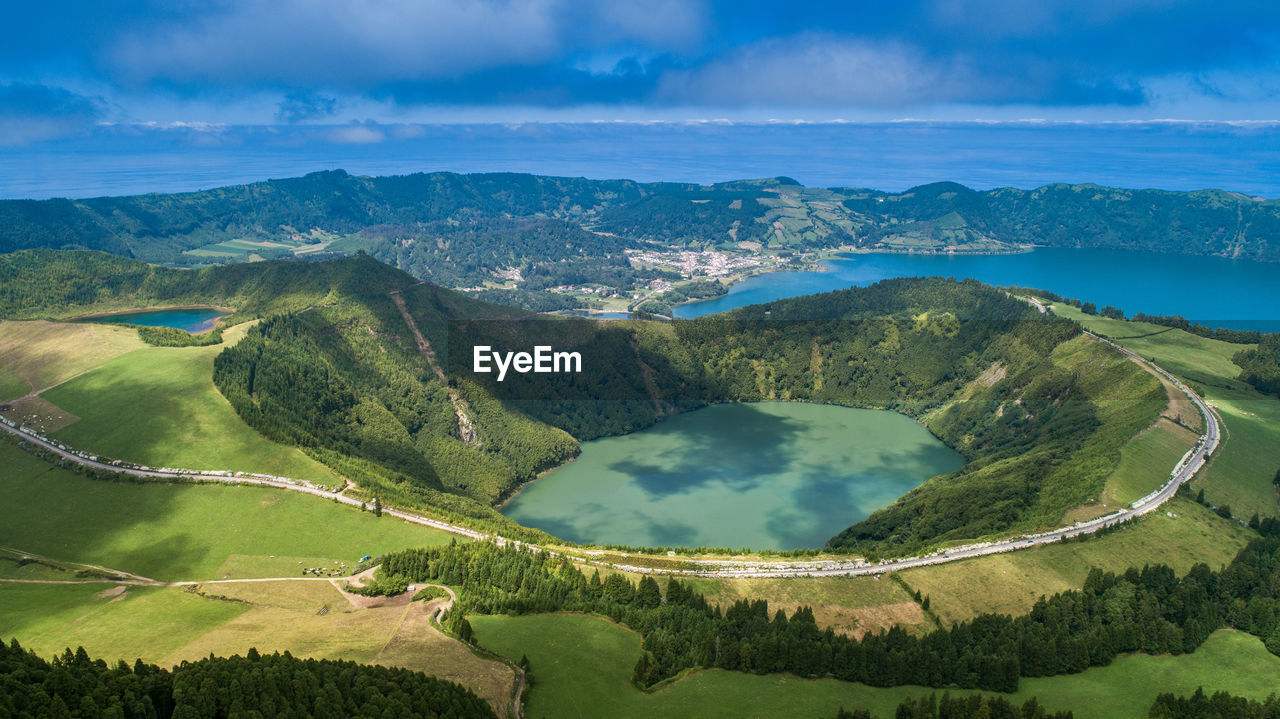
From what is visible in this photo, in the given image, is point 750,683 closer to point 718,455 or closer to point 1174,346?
point 718,455

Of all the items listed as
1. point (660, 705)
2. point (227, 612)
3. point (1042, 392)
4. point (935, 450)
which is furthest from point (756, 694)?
point (1042, 392)

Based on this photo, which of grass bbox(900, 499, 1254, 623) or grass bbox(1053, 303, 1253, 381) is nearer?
grass bbox(900, 499, 1254, 623)

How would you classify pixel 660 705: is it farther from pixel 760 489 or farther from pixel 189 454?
pixel 189 454

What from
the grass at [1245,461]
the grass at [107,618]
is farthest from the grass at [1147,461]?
the grass at [107,618]

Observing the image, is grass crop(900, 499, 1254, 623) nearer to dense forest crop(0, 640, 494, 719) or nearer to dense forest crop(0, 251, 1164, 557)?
dense forest crop(0, 251, 1164, 557)

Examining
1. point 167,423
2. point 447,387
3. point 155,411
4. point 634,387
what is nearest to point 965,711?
point 167,423

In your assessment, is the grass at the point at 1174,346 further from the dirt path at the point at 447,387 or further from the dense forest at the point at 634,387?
the dirt path at the point at 447,387

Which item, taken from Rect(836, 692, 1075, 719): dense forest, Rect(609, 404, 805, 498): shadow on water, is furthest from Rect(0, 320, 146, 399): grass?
Rect(836, 692, 1075, 719): dense forest
